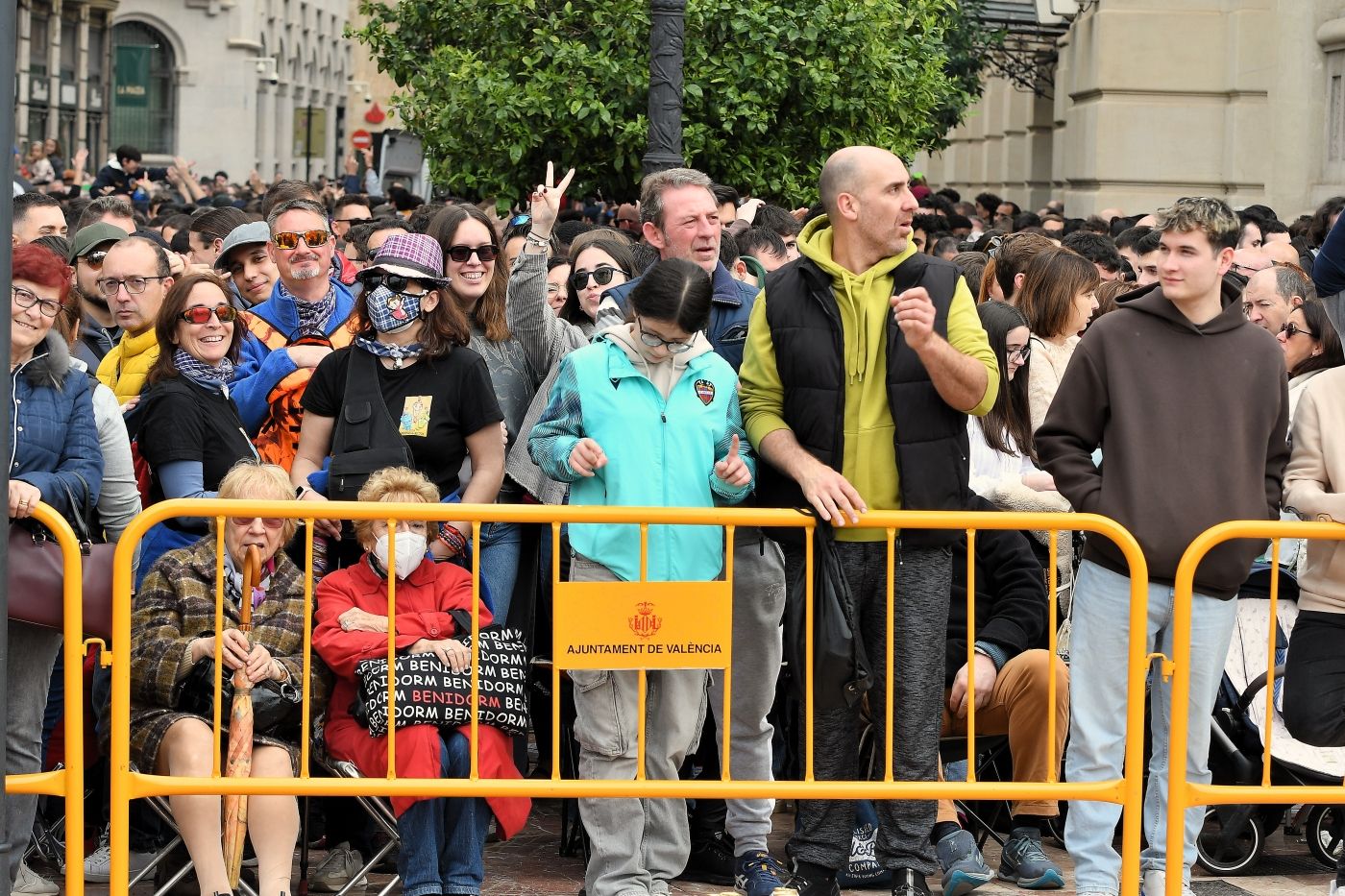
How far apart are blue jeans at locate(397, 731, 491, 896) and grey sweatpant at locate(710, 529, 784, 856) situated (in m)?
0.82

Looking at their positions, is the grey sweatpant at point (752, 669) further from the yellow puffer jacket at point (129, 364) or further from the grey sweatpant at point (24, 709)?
the yellow puffer jacket at point (129, 364)

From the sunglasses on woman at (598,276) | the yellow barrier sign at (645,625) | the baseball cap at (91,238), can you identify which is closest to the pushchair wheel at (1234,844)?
the yellow barrier sign at (645,625)

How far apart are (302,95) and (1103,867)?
70.2 metres

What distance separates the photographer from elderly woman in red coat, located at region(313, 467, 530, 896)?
5.78m

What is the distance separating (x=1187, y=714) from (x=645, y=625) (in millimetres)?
1654

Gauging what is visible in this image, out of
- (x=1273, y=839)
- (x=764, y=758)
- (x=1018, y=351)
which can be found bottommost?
(x=1273, y=839)

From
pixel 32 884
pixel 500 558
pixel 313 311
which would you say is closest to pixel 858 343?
pixel 500 558

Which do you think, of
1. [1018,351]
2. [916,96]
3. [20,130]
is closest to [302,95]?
[20,130]

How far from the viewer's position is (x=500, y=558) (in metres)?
6.61

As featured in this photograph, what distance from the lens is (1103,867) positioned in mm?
5758

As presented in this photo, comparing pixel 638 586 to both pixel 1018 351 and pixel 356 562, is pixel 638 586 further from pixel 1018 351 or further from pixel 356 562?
pixel 1018 351

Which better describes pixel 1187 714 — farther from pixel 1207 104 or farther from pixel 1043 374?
pixel 1207 104

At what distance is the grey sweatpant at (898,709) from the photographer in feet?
19.0

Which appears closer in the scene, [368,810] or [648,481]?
[648,481]
